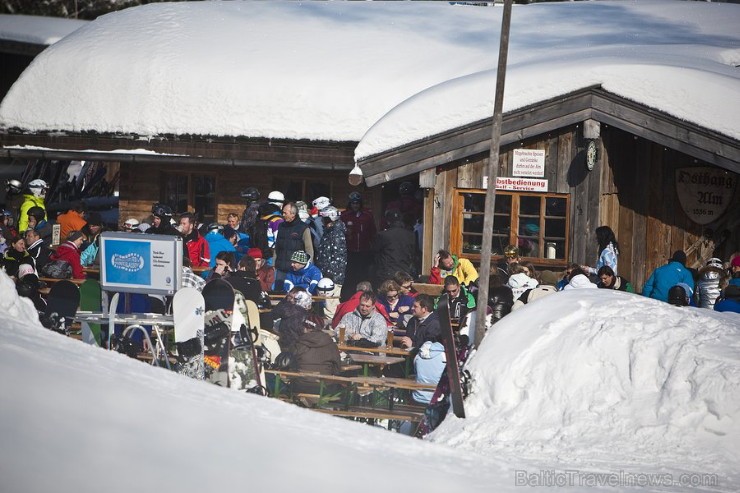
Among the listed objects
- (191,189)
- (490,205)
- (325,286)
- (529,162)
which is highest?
(529,162)

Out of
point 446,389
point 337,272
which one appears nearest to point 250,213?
point 337,272

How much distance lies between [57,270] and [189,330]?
3.89 m

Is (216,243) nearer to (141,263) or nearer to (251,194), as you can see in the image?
(251,194)

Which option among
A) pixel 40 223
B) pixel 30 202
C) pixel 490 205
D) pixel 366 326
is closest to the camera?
pixel 490 205

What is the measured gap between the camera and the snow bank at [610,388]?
6.92 meters

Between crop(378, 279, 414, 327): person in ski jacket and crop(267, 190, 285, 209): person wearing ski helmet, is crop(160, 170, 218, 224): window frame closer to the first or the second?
crop(267, 190, 285, 209): person wearing ski helmet

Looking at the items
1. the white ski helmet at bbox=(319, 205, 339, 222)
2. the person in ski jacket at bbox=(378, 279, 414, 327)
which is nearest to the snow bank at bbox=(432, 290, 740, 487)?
the person in ski jacket at bbox=(378, 279, 414, 327)

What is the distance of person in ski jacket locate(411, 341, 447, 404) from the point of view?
9914 millimetres

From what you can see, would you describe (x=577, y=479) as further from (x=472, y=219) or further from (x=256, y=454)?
(x=472, y=219)

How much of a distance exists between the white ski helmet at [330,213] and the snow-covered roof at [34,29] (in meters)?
14.0

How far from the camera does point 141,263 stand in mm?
10633

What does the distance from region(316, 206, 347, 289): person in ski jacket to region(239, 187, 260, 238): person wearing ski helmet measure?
6.00ft

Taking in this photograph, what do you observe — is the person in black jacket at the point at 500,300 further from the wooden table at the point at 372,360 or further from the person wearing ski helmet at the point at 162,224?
the person wearing ski helmet at the point at 162,224

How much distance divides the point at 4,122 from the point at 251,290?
25.8ft
